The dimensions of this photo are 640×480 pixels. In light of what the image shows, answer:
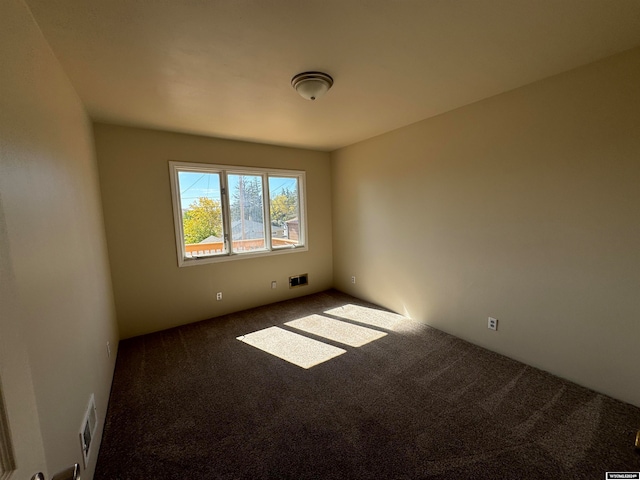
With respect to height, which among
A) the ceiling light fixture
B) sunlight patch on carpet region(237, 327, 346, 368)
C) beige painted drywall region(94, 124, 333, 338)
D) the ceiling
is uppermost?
the ceiling

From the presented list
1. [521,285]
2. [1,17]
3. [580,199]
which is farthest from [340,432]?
[1,17]

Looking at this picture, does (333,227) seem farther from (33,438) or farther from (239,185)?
(33,438)

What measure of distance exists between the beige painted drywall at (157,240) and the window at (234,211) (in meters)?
0.10

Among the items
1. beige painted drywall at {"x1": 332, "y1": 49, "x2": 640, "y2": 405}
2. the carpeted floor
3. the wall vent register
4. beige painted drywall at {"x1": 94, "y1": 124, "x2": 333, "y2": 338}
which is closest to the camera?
the carpeted floor

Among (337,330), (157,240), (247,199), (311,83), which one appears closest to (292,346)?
(337,330)

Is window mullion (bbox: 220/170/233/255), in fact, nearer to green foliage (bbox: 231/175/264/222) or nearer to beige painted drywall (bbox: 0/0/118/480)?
green foliage (bbox: 231/175/264/222)

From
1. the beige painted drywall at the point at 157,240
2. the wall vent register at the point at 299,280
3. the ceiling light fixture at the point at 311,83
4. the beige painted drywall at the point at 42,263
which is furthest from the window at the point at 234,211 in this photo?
the ceiling light fixture at the point at 311,83

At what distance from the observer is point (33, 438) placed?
0.58 meters

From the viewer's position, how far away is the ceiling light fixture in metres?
1.98

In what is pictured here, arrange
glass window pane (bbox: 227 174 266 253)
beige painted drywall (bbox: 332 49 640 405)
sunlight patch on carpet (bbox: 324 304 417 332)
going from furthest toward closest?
1. glass window pane (bbox: 227 174 266 253)
2. sunlight patch on carpet (bbox: 324 304 417 332)
3. beige painted drywall (bbox: 332 49 640 405)

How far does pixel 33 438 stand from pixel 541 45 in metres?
2.88

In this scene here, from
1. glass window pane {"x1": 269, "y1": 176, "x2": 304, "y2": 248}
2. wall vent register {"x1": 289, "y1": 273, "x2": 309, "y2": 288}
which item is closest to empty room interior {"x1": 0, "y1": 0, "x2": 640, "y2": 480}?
glass window pane {"x1": 269, "y1": 176, "x2": 304, "y2": 248}

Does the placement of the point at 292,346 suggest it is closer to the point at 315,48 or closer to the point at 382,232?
the point at 382,232

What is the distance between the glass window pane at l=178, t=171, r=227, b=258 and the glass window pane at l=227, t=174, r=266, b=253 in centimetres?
18
